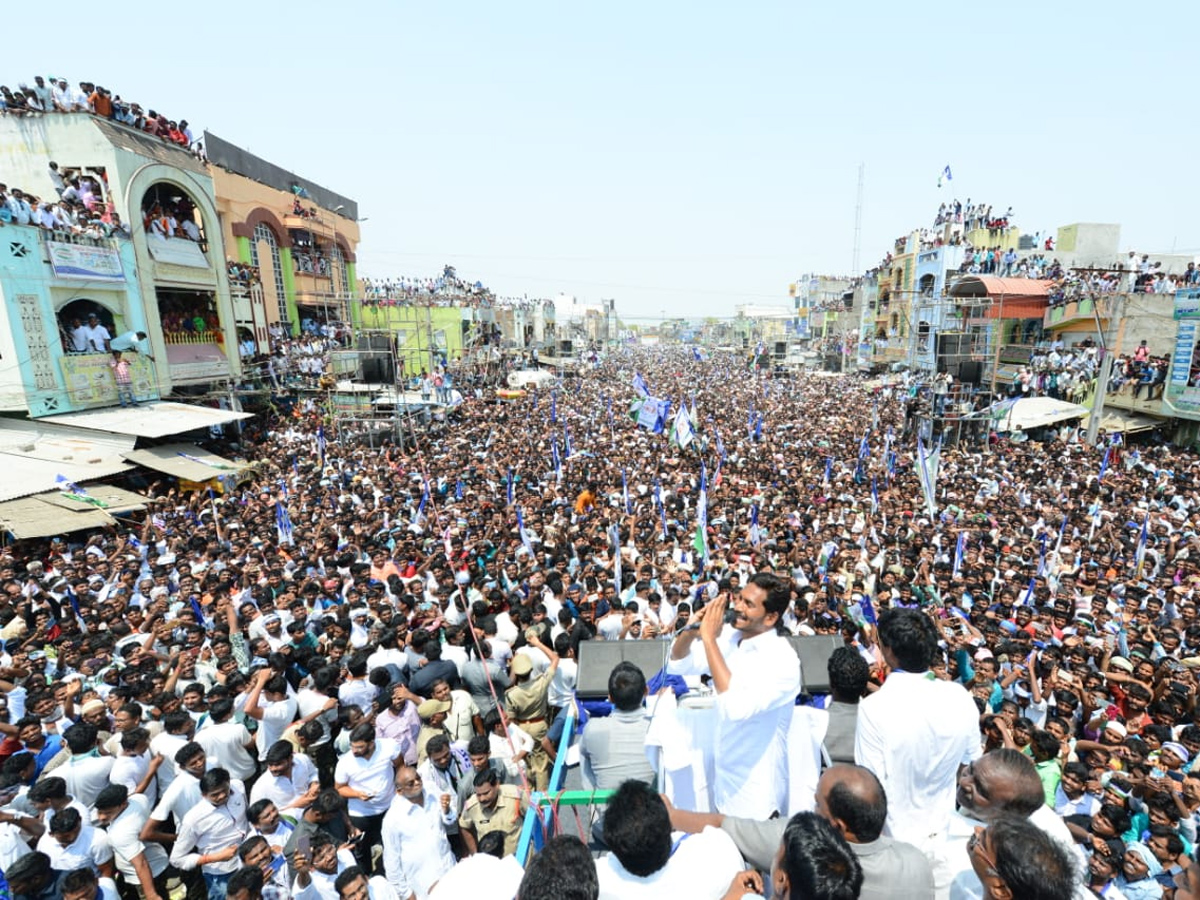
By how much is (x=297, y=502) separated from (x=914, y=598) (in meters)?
10.3

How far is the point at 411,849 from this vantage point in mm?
3336

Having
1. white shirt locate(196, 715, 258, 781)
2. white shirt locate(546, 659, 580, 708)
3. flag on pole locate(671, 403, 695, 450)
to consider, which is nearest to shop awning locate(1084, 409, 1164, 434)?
flag on pole locate(671, 403, 695, 450)

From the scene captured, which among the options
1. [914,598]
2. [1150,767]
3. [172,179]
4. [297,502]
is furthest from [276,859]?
[172,179]

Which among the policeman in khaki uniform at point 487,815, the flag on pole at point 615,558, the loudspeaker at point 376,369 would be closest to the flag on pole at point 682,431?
the flag on pole at point 615,558

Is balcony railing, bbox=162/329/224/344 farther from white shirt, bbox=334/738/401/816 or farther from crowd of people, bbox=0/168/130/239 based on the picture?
white shirt, bbox=334/738/401/816

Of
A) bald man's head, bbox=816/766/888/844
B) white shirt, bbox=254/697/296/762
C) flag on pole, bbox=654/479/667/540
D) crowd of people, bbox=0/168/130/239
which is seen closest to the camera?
bald man's head, bbox=816/766/888/844

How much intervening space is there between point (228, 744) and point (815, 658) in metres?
3.81

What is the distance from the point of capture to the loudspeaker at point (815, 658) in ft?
11.9

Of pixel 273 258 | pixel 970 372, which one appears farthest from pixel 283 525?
pixel 970 372

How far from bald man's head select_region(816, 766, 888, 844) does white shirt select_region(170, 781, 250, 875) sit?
11.1 feet

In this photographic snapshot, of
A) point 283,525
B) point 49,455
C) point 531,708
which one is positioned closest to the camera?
point 531,708

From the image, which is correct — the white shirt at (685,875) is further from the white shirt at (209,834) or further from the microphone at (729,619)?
the white shirt at (209,834)

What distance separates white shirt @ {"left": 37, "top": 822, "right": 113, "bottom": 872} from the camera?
3.34 meters

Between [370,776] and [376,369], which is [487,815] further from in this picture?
[376,369]
